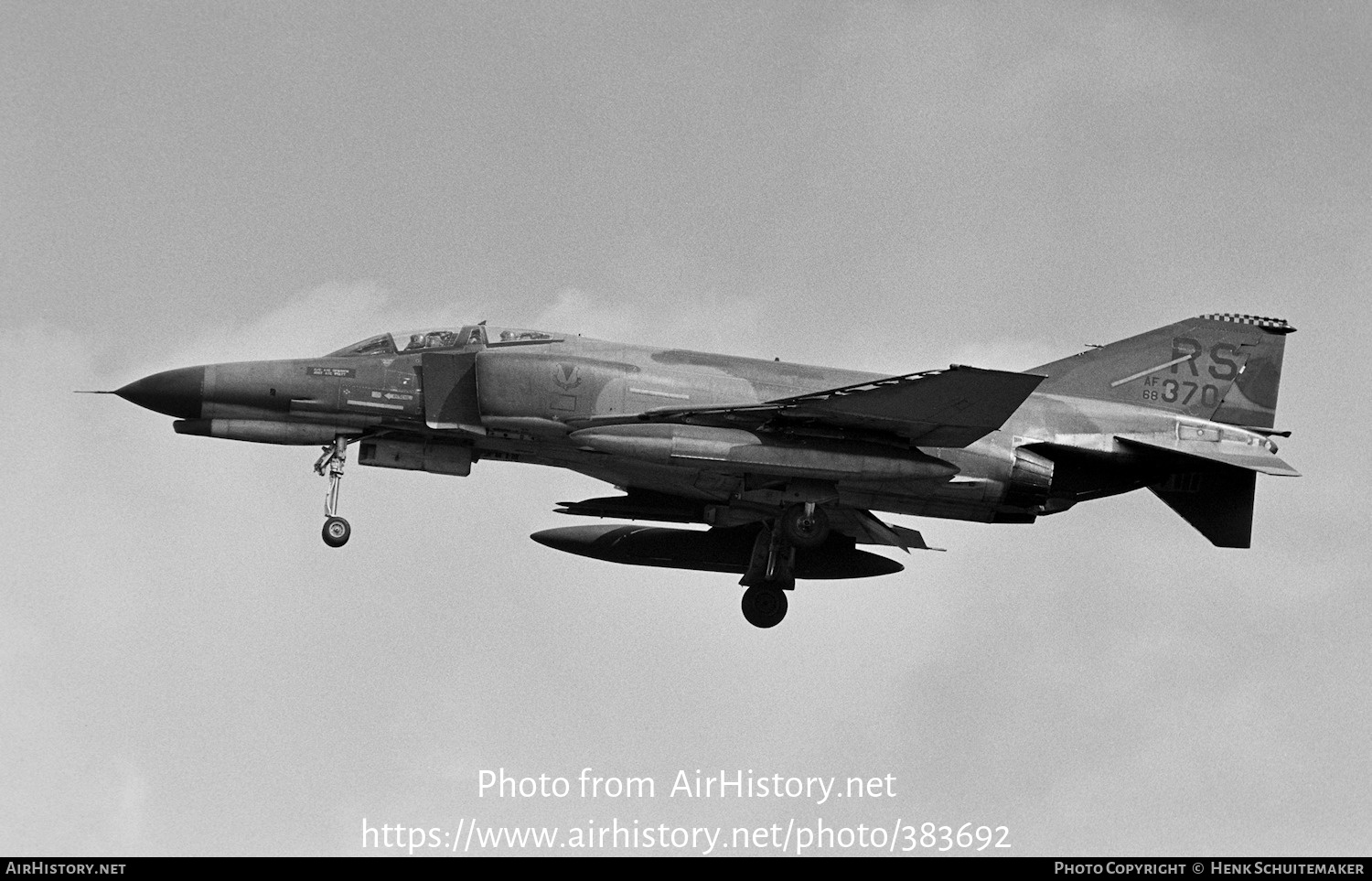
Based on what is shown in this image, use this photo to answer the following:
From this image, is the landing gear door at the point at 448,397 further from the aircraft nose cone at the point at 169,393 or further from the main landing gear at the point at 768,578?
the main landing gear at the point at 768,578

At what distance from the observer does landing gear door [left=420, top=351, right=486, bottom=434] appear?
74.2ft

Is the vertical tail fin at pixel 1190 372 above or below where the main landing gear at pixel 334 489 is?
above

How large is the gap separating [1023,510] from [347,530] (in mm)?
8376

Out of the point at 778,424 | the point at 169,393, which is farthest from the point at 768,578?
the point at 169,393

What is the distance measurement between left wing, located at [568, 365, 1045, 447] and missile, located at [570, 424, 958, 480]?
21 centimetres

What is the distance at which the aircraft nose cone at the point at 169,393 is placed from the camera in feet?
73.0

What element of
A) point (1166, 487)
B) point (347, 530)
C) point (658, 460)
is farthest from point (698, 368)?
point (1166, 487)

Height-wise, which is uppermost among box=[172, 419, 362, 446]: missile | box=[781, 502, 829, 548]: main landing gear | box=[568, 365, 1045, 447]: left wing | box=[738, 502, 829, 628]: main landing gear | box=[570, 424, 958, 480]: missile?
box=[568, 365, 1045, 447]: left wing

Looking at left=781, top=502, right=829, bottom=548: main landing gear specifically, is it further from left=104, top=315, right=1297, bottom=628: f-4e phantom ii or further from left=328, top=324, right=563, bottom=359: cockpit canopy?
left=328, top=324, right=563, bottom=359: cockpit canopy

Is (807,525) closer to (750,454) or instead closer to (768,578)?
(750,454)

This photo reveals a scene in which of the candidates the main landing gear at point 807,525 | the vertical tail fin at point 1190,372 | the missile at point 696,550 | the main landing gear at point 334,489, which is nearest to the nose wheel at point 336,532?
the main landing gear at point 334,489

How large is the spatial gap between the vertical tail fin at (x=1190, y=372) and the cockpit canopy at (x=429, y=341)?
729cm

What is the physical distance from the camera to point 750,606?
25547 mm

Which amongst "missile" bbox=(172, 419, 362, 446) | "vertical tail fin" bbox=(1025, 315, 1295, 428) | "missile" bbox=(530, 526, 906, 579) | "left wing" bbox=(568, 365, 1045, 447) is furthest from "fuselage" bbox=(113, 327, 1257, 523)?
"missile" bbox=(530, 526, 906, 579)
